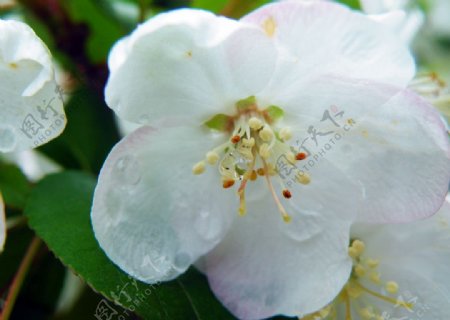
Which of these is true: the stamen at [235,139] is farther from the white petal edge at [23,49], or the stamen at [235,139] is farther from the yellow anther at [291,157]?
the white petal edge at [23,49]

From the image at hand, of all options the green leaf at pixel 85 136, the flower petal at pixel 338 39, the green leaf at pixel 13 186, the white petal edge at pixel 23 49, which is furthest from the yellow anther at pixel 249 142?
the green leaf at pixel 85 136

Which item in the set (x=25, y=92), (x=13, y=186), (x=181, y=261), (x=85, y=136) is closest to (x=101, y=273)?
(x=181, y=261)

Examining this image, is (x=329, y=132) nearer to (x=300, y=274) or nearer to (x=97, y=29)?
(x=300, y=274)

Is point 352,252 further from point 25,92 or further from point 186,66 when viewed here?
point 25,92

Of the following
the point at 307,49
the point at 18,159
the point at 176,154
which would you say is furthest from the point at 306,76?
the point at 18,159

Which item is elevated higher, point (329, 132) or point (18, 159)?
point (329, 132)

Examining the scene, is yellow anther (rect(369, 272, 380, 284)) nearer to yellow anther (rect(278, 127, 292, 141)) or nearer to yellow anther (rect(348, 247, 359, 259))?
yellow anther (rect(348, 247, 359, 259))
